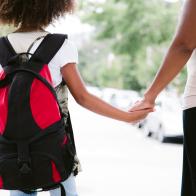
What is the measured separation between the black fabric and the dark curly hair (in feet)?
2.40

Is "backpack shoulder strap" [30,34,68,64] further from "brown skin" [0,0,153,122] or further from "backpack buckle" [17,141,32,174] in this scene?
"backpack buckle" [17,141,32,174]

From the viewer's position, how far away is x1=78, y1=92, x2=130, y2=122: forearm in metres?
2.03

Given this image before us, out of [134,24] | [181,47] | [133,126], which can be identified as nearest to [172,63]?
[181,47]

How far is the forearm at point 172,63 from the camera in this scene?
6.24ft

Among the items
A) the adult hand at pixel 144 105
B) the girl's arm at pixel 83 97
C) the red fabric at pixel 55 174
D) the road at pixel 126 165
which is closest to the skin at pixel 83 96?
the girl's arm at pixel 83 97

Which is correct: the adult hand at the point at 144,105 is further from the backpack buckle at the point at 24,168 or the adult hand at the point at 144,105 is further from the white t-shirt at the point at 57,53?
the backpack buckle at the point at 24,168

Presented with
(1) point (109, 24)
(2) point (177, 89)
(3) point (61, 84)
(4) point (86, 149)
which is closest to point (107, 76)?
(2) point (177, 89)

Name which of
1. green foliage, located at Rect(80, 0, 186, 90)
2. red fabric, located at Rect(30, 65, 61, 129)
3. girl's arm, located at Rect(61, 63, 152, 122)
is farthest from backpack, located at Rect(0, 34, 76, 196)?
green foliage, located at Rect(80, 0, 186, 90)

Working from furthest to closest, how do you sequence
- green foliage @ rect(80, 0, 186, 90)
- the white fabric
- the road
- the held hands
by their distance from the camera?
green foliage @ rect(80, 0, 186, 90) → the road → the held hands → the white fabric

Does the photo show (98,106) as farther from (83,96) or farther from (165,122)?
(165,122)

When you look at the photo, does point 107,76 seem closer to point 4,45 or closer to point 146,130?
point 146,130

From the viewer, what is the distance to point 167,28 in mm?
13219

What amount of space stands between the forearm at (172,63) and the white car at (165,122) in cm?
727

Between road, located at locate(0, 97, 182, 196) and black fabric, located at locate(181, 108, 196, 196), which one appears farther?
road, located at locate(0, 97, 182, 196)
